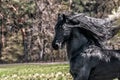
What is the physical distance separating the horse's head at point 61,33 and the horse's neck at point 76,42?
0.13m

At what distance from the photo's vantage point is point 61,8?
49.8m

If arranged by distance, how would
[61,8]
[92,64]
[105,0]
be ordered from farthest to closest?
[105,0] < [61,8] < [92,64]

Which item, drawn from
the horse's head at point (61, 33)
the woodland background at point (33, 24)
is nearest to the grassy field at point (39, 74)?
the horse's head at point (61, 33)

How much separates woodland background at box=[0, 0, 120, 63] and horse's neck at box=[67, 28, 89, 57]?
1560 inches

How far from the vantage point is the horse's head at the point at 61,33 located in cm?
730

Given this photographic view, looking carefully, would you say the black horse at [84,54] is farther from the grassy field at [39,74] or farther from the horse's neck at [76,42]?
the grassy field at [39,74]

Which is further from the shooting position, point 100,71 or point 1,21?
point 1,21

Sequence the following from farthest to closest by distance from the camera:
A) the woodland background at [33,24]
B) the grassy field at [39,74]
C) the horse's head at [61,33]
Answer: the woodland background at [33,24] < the grassy field at [39,74] < the horse's head at [61,33]

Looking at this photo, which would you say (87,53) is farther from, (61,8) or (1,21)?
(1,21)

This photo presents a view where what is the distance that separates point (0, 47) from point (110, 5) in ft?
51.3

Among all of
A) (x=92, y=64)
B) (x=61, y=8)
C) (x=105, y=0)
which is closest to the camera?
(x=92, y=64)

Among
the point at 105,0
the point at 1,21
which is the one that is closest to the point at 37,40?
the point at 1,21

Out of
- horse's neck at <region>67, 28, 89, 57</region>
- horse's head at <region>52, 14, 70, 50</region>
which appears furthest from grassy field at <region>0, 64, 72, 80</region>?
horse's head at <region>52, 14, 70, 50</region>

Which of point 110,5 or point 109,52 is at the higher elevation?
point 109,52
